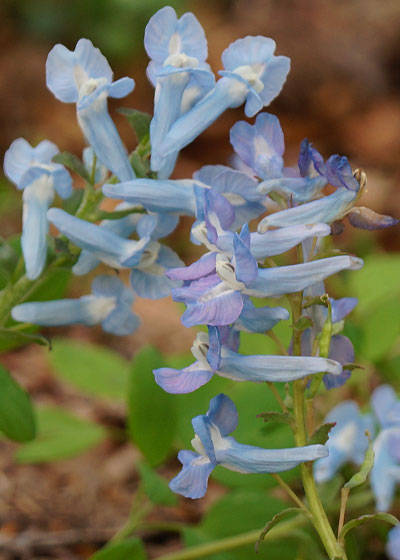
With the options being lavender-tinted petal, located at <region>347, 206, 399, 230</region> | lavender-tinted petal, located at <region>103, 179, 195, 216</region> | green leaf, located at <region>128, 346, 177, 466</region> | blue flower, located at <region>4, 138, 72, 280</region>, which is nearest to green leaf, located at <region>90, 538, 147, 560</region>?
green leaf, located at <region>128, 346, 177, 466</region>

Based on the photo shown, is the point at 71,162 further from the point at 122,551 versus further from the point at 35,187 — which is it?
the point at 122,551

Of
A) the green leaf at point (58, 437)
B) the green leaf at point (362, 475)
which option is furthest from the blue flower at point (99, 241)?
the green leaf at point (58, 437)

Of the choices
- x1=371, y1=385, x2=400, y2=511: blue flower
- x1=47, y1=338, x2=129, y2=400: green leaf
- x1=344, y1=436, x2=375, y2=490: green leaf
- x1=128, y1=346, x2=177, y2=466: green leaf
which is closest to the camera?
x1=344, y1=436, x2=375, y2=490: green leaf

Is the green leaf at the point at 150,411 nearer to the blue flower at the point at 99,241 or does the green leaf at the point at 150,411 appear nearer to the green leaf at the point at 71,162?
the blue flower at the point at 99,241

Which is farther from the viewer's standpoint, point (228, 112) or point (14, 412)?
point (228, 112)

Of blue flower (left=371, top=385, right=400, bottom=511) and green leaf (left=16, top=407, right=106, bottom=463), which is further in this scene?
green leaf (left=16, top=407, right=106, bottom=463)

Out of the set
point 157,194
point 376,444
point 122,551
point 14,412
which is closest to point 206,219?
point 157,194

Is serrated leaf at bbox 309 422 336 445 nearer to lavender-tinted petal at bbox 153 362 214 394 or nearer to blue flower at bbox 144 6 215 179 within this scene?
lavender-tinted petal at bbox 153 362 214 394
